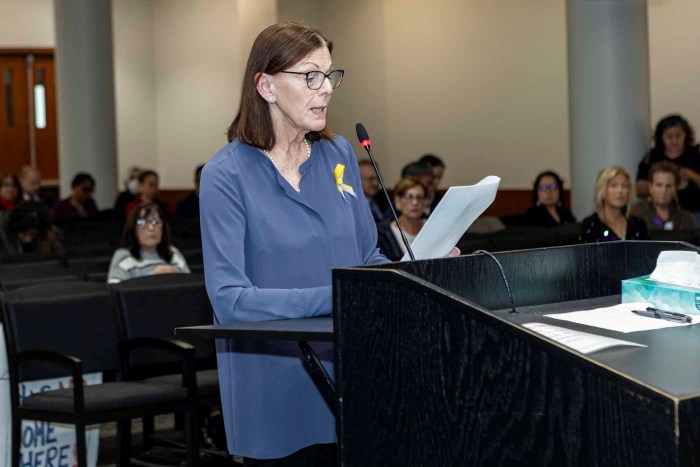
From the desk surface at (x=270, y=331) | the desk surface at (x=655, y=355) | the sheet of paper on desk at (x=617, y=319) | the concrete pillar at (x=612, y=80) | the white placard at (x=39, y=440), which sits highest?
the concrete pillar at (x=612, y=80)

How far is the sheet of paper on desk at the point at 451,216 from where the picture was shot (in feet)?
6.74

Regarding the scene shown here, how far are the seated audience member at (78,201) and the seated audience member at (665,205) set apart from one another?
617 cm

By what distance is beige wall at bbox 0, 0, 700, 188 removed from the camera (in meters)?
12.9

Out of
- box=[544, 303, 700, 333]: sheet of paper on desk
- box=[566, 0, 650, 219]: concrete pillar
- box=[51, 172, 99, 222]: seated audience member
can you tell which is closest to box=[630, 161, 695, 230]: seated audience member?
box=[566, 0, 650, 219]: concrete pillar

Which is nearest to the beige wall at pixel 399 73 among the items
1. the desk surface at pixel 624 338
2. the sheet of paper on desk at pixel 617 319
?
the sheet of paper on desk at pixel 617 319

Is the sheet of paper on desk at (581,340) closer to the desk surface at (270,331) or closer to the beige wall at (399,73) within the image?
the desk surface at (270,331)

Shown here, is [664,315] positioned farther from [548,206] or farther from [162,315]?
[548,206]

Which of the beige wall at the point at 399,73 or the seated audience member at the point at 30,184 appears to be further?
the seated audience member at the point at 30,184

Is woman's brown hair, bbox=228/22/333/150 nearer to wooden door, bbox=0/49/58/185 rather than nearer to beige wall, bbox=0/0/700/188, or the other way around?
beige wall, bbox=0/0/700/188

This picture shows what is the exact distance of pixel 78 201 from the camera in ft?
38.3

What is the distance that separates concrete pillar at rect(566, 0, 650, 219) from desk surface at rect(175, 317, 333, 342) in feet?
24.6

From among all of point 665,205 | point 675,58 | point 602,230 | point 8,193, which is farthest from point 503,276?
point 8,193

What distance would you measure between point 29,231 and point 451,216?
6.47 metres

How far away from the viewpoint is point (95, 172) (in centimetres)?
1255
